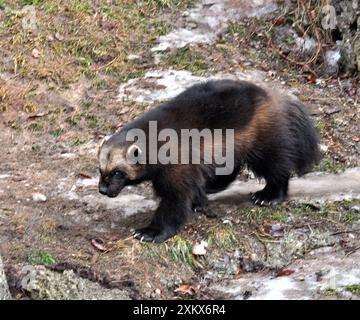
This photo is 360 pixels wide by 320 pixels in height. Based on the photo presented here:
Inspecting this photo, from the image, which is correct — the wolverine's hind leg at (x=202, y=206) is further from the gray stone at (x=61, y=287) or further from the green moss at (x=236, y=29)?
the green moss at (x=236, y=29)

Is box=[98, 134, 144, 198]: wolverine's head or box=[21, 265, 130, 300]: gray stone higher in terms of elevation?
box=[98, 134, 144, 198]: wolverine's head

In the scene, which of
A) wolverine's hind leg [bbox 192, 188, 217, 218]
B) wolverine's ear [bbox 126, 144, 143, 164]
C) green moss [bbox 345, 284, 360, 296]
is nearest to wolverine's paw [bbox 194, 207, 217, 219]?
wolverine's hind leg [bbox 192, 188, 217, 218]

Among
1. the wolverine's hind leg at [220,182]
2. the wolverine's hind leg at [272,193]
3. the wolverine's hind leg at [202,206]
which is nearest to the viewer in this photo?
the wolverine's hind leg at [202,206]

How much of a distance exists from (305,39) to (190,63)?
1873 millimetres

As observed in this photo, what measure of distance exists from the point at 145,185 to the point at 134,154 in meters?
1.49

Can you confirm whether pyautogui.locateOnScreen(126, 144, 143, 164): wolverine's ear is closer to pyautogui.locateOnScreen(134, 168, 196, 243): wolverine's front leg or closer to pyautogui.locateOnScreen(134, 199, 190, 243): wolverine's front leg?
pyautogui.locateOnScreen(134, 168, 196, 243): wolverine's front leg

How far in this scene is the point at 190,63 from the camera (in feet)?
34.1

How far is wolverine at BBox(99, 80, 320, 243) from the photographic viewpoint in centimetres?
670

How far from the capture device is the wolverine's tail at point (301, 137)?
7396 mm

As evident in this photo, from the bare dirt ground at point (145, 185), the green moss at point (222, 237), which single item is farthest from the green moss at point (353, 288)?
the green moss at point (222, 237)

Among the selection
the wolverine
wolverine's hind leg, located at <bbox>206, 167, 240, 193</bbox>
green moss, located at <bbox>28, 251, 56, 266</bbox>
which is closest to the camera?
green moss, located at <bbox>28, 251, 56, 266</bbox>

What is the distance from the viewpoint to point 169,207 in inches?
267

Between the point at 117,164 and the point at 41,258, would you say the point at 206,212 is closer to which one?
the point at 117,164
